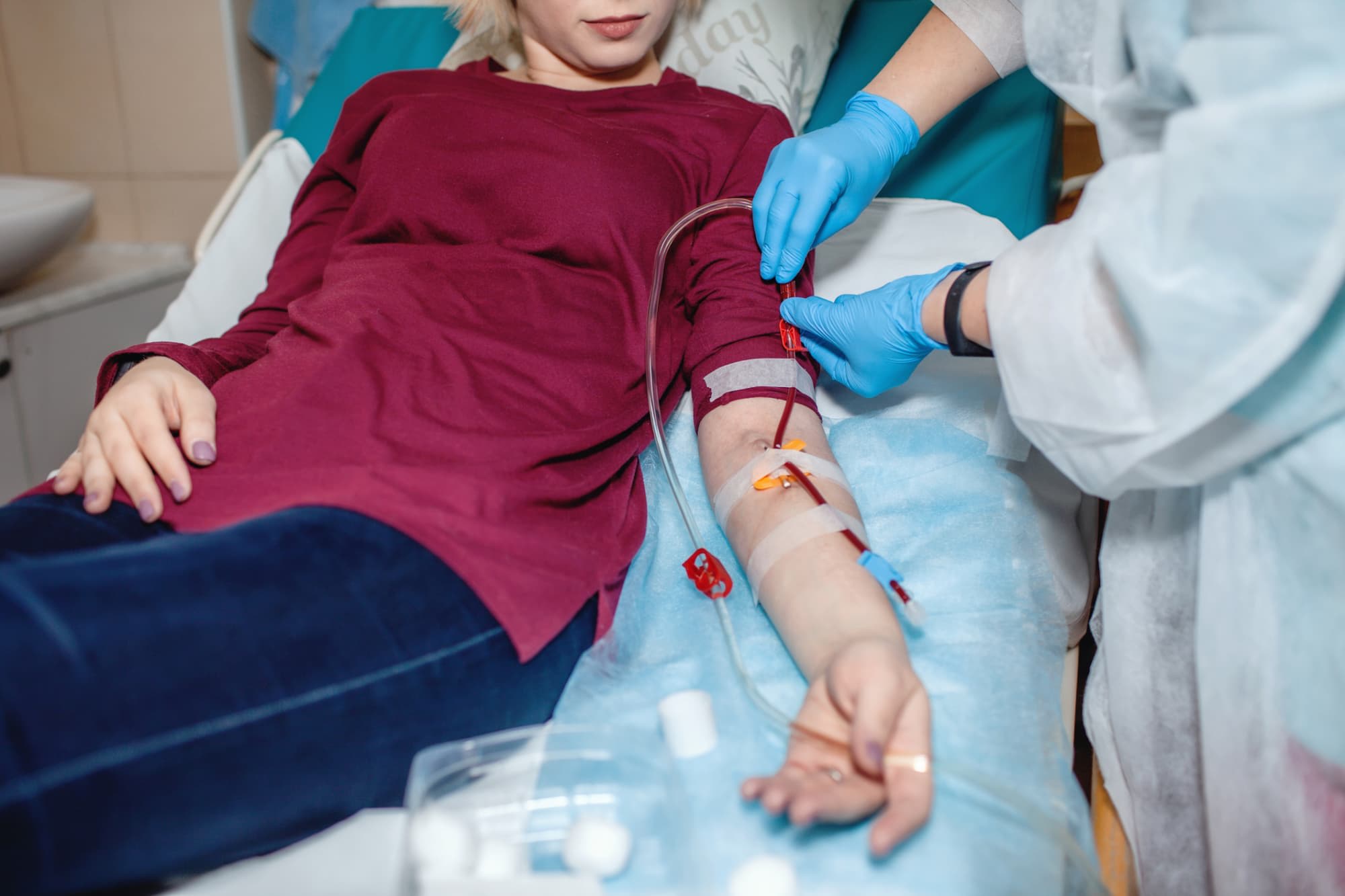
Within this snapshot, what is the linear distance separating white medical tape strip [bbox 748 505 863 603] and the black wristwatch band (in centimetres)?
20

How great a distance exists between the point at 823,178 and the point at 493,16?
649 millimetres

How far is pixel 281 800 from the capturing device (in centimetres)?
69

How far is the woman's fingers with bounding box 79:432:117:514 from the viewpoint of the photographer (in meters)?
0.88

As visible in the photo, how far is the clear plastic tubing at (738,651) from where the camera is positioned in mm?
702

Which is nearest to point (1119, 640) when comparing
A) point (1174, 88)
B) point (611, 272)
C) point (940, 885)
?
point (940, 885)

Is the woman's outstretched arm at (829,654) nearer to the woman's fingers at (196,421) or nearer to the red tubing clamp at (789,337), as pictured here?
the red tubing clamp at (789,337)

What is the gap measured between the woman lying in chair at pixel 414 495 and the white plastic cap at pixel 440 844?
3.6 inches

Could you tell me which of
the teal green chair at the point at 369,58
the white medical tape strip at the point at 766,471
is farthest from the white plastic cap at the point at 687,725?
the teal green chair at the point at 369,58

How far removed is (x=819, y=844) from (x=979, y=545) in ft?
1.32

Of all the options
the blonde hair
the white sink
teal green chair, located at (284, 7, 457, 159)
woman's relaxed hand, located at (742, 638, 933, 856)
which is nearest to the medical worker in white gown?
woman's relaxed hand, located at (742, 638, 933, 856)

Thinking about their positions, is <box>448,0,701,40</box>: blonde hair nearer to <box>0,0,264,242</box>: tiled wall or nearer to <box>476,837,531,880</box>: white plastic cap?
<box>0,0,264,242</box>: tiled wall

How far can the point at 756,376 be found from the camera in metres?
1.06

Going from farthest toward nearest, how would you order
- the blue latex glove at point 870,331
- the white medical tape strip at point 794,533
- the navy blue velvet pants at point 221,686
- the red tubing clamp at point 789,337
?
the red tubing clamp at point 789,337
the blue latex glove at point 870,331
the white medical tape strip at point 794,533
the navy blue velvet pants at point 221,686

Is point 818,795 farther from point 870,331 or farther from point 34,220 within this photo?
point 34,220
